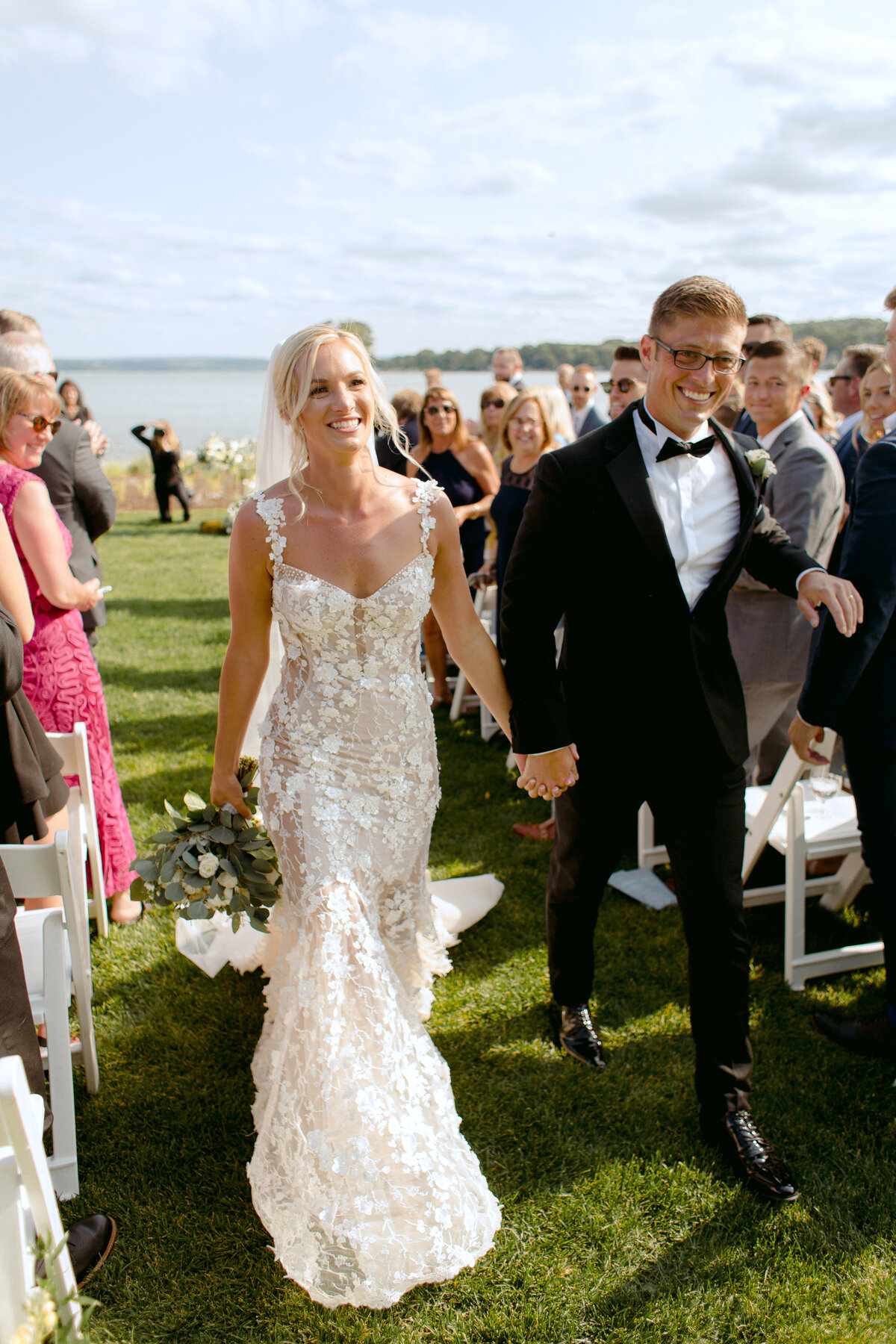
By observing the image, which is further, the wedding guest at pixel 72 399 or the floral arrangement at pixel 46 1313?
the wedding guest at pixel 72 399

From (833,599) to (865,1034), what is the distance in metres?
1.74

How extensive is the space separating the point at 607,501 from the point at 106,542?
614 inches

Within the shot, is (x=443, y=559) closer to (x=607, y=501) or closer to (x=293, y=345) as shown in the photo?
(x=607, y=501)

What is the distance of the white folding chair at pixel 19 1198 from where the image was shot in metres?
1.44

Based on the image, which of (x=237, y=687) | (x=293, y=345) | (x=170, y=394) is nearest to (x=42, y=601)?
(x=237, y=687)

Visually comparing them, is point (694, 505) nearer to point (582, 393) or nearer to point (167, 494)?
point (582, 393)

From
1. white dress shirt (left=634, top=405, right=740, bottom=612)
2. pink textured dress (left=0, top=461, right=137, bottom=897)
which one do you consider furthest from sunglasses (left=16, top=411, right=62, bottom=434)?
white dress shirt (left=634, top=405, right=740, bottom=612)

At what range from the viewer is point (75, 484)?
468 cm

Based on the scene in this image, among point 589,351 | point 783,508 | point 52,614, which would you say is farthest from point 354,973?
point 589,351

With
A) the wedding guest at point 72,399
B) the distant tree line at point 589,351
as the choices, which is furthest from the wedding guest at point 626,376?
the wedding guest at point 72,399

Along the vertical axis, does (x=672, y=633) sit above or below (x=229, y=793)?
above

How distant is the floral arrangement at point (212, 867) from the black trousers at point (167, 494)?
17398mm

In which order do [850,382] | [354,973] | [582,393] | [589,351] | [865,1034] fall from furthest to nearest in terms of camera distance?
[589,351] < [582,393] < [850,382] < [865,1034] < [354,973]

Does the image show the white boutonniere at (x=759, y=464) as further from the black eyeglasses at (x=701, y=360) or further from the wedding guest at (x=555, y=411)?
the wedding guest at (x=555, y=411)
